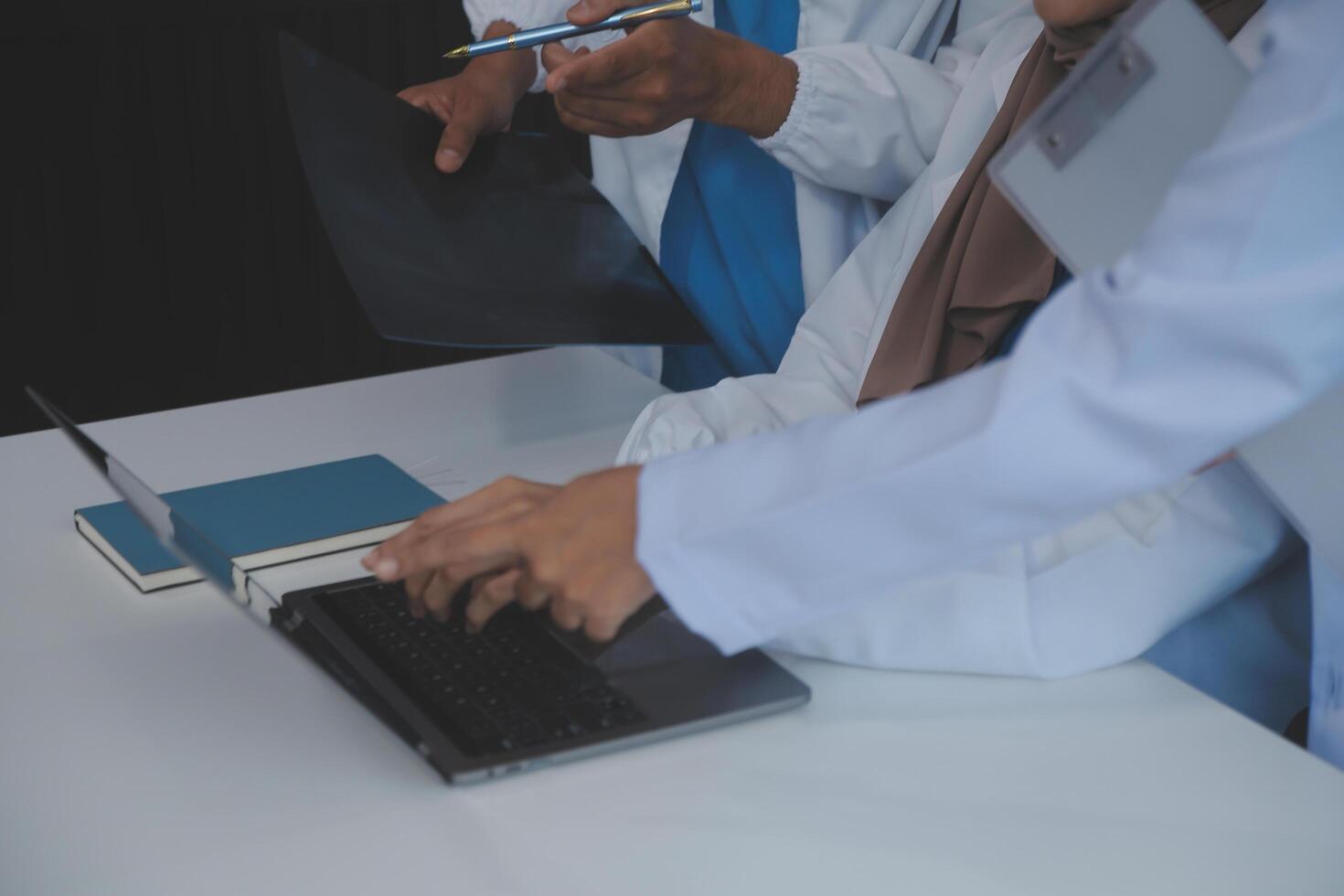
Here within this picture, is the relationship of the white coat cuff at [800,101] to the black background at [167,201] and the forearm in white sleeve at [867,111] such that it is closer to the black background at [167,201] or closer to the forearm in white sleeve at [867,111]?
the forearm in white sleeve at [867,111]

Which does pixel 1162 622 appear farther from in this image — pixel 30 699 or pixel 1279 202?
pixel 30 699

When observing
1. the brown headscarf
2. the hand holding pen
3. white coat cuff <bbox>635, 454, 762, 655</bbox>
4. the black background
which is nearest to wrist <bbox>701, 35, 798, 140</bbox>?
the hand holding pen

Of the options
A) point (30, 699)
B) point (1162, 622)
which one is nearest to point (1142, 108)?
point (1162, 622)

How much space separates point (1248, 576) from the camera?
1.04 metres

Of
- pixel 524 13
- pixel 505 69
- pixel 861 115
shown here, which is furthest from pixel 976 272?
pixel 524 13

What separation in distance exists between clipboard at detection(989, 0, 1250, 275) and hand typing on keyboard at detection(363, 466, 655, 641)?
0.29m

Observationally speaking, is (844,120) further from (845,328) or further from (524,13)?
(524,13)

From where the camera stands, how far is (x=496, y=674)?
943 mm

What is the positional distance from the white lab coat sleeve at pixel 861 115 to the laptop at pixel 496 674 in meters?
0.70

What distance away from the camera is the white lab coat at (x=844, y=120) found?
155 cm

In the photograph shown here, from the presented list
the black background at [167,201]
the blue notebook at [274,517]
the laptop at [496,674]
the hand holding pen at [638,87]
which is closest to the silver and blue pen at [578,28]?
the hand holding pen at [638,87]

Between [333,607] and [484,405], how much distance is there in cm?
54

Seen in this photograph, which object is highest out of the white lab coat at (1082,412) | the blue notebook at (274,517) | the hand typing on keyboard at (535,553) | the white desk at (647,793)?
the white lab coat at (1082,412)

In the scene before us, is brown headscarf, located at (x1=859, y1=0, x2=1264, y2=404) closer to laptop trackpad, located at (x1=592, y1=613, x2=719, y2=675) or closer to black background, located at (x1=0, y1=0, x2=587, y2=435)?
laptop trackpad, located at (x1=592, y1=613, x2=719, y2=675)
